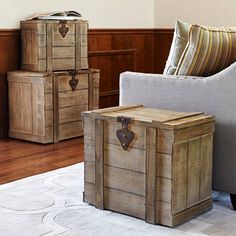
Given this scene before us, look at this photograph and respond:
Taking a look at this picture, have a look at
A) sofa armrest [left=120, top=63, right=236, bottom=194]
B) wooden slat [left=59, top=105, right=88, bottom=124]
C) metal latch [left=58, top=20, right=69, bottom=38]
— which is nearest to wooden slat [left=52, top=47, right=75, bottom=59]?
metal latch [left=58, top=20, right=69, bottom=38]

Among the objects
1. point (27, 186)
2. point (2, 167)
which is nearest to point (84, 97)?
point (2, 167)

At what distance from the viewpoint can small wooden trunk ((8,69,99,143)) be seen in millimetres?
4074

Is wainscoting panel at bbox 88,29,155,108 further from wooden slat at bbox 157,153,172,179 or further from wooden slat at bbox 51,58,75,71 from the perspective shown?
wooden slat at bbox 157,153,172,179

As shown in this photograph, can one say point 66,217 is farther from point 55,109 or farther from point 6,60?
point 6,60

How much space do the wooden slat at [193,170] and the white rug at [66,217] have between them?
4.5 inches

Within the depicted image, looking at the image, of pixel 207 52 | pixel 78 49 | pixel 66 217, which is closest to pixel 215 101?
pixel 207 52

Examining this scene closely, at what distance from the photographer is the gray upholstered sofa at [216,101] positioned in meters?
2.54

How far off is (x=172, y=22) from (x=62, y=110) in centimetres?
209

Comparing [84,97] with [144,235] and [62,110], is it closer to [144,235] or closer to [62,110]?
[62,110]

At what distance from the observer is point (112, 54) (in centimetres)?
532

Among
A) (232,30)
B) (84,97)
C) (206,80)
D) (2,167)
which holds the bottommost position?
(2,167)

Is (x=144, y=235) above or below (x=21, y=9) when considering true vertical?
below

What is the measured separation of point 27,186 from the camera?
298 centimetres

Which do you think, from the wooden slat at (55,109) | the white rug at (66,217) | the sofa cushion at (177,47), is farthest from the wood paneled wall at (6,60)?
the sofa cushion at (177,47)
